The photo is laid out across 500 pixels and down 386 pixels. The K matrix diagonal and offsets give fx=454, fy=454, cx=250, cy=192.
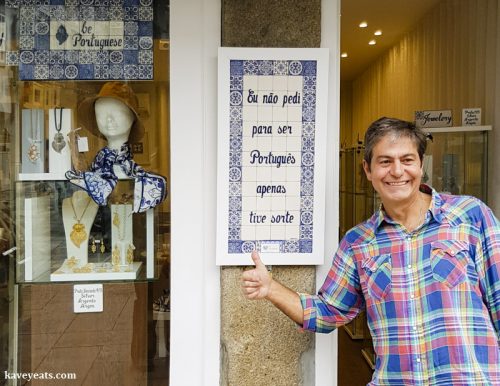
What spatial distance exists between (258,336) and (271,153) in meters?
0.72

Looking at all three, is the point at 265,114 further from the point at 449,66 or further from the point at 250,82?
the point at 449,66

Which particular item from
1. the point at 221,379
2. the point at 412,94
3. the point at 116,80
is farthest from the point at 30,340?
the point at 412,94

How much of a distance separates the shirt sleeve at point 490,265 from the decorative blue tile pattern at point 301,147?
61cm

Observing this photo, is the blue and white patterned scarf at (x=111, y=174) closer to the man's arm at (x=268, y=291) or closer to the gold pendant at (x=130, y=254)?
the gold pendant at (x=130, y=254)

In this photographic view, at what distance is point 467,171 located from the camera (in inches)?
147

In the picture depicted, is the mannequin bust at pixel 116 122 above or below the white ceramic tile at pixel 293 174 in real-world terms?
above

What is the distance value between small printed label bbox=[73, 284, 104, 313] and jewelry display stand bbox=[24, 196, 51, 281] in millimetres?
170

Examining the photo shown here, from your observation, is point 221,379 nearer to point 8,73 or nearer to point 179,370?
point 179,370

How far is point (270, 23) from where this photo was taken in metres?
1.76

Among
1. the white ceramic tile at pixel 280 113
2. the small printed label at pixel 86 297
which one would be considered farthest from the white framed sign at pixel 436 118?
the small printed label at pixel 86 297

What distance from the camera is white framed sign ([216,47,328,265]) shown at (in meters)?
1.73

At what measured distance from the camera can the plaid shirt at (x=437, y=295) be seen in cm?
134

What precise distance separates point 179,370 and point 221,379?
18 centimetres

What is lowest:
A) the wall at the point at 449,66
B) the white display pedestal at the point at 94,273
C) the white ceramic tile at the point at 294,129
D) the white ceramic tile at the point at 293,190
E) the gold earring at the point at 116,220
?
the white display pedestal at the point at 94,273
